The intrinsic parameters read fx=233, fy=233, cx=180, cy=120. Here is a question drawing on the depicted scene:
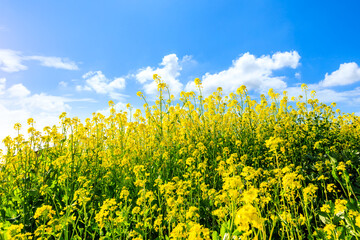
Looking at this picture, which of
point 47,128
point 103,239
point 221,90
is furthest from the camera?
point 221,90

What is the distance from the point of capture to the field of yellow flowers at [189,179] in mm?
2227

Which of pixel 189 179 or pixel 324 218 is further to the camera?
pixel 189 179

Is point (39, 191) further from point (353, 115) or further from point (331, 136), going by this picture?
point (353, 115)

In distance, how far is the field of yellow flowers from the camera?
223 cm

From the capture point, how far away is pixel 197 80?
5.95m

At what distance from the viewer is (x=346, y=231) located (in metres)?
2.19

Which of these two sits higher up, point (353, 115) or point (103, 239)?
point (353, 115)

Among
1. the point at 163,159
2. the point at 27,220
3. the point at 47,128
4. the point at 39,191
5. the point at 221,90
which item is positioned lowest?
the point at 27,220

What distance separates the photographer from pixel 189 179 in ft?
12.4

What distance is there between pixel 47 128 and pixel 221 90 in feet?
14.2

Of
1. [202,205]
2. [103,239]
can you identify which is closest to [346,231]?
[202,205]

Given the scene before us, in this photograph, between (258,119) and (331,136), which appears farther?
(258,119)

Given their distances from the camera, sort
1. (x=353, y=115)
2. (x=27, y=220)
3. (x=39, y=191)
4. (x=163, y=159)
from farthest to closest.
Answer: (x=353, y=115)
(x=163, y=159)
(x=39, y=191)
(x=27, y=220)

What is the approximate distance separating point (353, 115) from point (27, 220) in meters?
9.22
